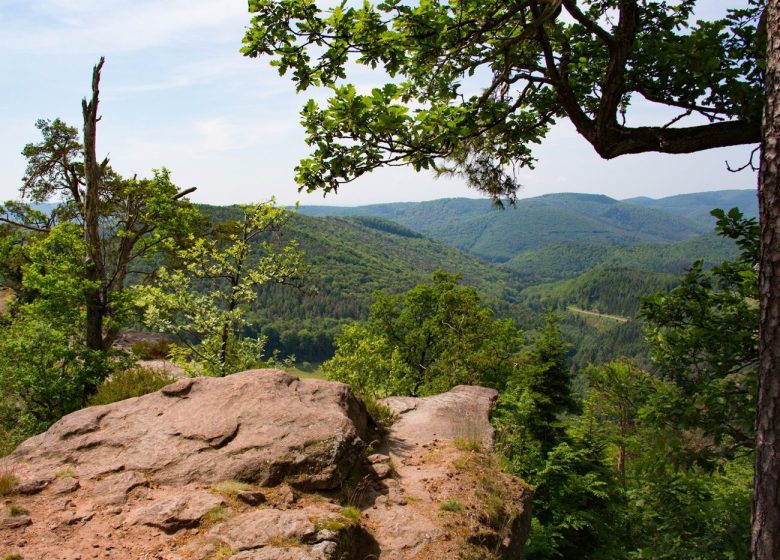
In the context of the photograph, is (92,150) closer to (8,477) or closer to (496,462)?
(8,477)

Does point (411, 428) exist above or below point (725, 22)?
below

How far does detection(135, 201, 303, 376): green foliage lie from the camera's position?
14016 mm

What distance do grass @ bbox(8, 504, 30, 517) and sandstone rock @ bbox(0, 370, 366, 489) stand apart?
0.82 metres

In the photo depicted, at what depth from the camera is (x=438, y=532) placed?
597 centimetres

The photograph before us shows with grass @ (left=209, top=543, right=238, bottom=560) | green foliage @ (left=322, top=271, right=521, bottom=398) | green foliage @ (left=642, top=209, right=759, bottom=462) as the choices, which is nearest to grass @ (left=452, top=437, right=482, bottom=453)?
green foliage @ (left=642, top=209, right=759, bottom=462)

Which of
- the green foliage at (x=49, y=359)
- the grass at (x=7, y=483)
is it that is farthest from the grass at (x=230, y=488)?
the green foliage at (x=49, y=359)

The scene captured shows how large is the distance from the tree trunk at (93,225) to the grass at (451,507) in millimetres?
11149

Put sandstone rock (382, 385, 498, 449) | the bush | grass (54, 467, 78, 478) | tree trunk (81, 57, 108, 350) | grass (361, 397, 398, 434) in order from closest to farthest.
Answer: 1. grass (54, 467, 78, 478)
2. sandstone rock (382, 385, 498, 449)
3. grass (361, 397, 398, 434)
4. tree trunk (81, 57, 108, 350)
5. the bush

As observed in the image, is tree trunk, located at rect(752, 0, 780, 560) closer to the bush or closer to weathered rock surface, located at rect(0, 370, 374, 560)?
weathered rock surface, located at rect(0, 370, 374, 560)

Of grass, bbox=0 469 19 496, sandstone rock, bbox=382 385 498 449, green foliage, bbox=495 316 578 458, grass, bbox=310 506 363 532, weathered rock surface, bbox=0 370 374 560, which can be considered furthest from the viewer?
green foliage, bbox=495 316 578 458

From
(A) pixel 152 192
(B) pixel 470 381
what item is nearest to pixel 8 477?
(A) pixel 152 192

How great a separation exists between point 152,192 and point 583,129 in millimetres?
16288

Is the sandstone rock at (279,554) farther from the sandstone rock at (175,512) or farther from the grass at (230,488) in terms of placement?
the grass at (230,488)

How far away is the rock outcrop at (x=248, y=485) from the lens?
4973mm
